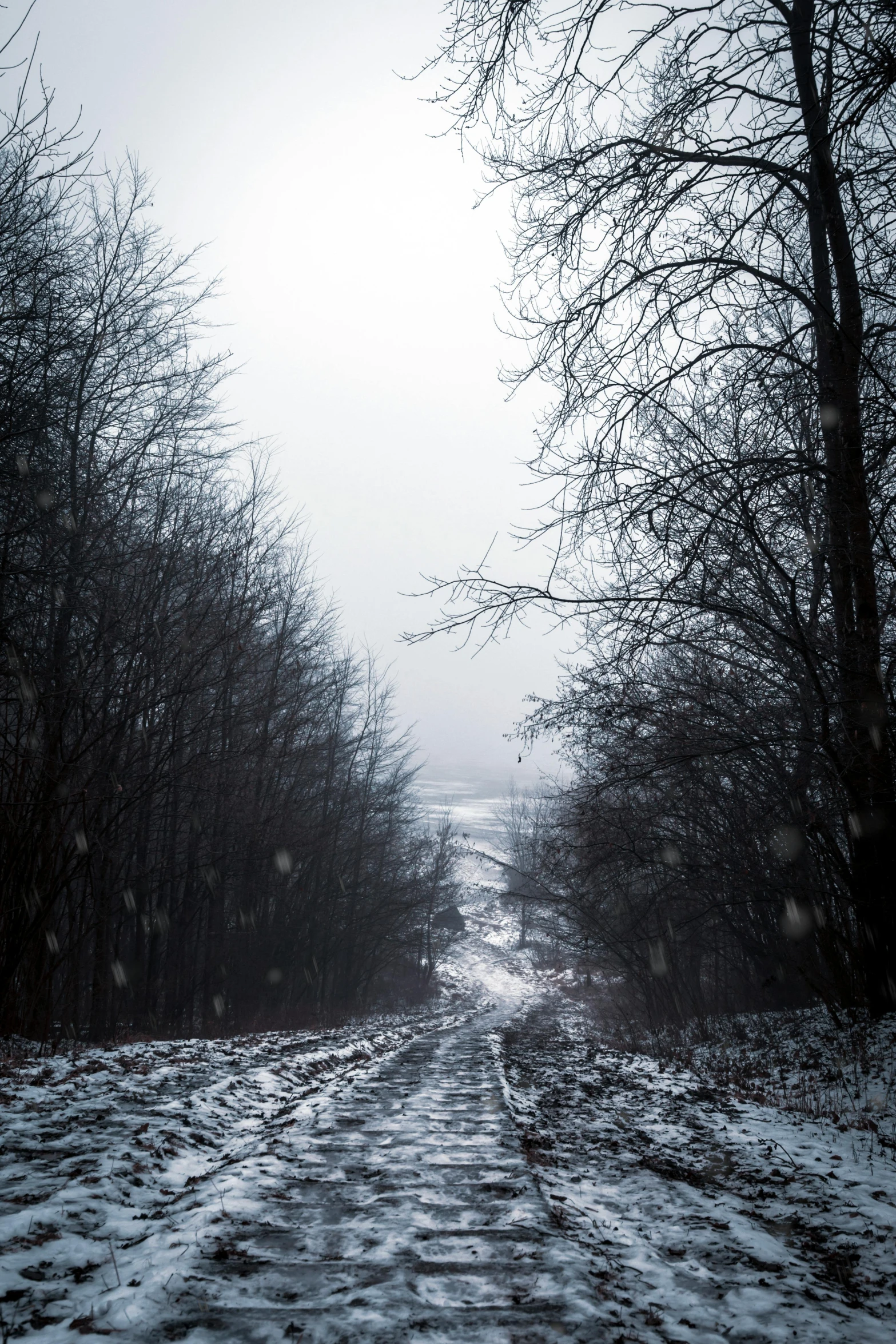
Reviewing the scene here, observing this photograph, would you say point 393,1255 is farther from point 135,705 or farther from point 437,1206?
point 135,705

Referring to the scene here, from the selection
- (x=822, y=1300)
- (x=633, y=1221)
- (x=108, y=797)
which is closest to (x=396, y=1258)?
(x=633, y=1221)

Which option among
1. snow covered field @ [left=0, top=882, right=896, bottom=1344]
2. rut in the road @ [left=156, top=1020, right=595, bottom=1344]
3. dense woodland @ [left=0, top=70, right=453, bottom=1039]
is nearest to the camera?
rut in the road @ [left=156, top=1020, right=595, bottom=1344]

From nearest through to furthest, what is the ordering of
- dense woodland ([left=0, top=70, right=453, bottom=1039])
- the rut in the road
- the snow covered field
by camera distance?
the rut in the road
the snow covered field
dense woodland ([left=0, top=70, right=453, bottom=1039])

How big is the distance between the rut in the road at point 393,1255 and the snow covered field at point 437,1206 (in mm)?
13

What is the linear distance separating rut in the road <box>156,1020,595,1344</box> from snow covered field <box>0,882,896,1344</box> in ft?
0.04

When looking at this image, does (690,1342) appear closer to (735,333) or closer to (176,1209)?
(176,1209)

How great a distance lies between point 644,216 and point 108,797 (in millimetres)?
8407

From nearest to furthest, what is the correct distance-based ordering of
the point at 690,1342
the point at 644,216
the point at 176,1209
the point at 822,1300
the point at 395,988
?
1. the point at 690,1342
2. the point at 822,1300
3. the point at 176,1209
4. the point at 644,216
5. the point at 395,988

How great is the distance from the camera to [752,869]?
11.0 meters

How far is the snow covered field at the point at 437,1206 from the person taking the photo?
2.67 meters

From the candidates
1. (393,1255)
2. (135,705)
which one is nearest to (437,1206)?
(393,1255)

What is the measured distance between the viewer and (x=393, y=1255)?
10.1 feet

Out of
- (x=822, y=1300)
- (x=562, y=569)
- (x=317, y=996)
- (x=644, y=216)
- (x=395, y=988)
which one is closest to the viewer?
(x=822, y=1300)

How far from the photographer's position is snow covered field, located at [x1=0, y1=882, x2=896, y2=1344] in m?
2.67
